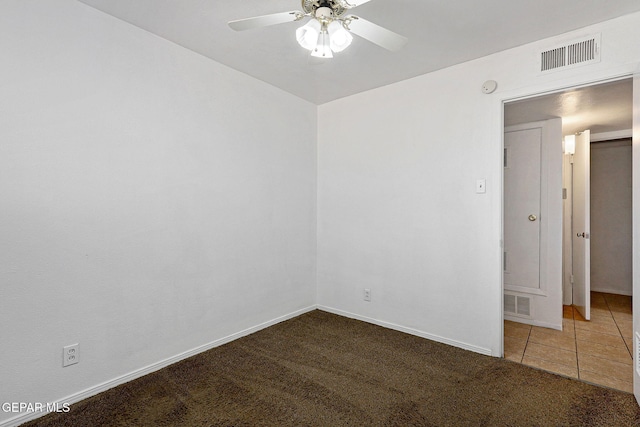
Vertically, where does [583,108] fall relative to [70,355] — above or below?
above

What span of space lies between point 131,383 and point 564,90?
11.9ft

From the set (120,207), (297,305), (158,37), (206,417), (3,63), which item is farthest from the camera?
(297,305)

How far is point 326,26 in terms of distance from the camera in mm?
1625

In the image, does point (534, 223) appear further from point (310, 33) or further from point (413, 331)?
point (310, 33)

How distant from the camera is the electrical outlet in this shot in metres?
1.96

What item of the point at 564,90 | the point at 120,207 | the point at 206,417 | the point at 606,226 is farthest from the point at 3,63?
the point at 606,226

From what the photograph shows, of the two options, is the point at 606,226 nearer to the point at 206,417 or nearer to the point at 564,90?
the point at 564,90

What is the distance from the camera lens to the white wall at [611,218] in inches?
186

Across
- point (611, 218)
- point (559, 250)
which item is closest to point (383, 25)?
point (559, 250)

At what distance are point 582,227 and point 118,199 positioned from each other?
176 inches

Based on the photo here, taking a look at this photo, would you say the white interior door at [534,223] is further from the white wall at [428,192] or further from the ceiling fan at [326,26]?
the ceiling fan at [326,26]

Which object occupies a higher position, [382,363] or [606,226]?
[606,226]

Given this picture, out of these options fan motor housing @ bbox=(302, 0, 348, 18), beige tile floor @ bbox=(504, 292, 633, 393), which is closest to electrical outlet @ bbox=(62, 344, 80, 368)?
fan motor housing @ bbox=(302, 0, 348, 18)

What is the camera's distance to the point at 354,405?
201 centimetres
